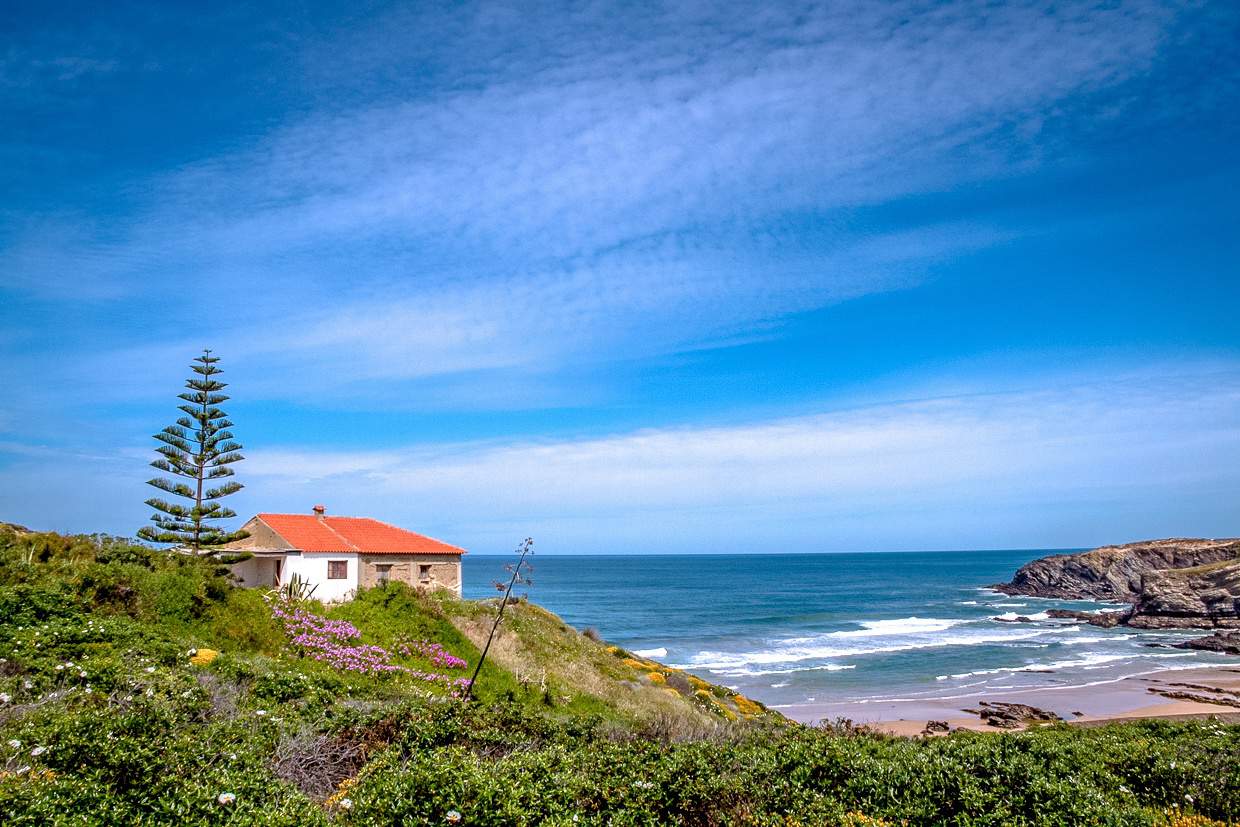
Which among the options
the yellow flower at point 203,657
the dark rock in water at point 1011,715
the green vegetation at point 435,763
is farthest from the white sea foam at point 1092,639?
the yellow flower at point 203,657

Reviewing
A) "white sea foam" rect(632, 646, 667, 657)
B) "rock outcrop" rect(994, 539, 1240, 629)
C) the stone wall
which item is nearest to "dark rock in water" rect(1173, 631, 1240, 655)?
"rock outcrop" rect(994, 539, 1240, 629)

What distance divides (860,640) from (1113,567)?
5637cm

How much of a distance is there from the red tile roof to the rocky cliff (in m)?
69.7

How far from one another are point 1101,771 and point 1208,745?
333 cm

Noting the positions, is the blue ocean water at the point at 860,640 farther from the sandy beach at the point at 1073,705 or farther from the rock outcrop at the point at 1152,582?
the rock outcrop at the point at 1152,582

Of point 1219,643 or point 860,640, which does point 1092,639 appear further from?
point 860,640

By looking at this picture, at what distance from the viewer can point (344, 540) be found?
24922 mm

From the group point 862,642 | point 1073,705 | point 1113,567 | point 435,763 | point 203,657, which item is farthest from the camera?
point 1113,567

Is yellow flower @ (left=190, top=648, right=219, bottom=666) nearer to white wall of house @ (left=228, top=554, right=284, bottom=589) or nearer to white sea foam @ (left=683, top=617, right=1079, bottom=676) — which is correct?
white wall of house @ (left=228, top=554, right=284, bottom=589)

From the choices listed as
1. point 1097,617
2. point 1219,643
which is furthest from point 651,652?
point 1097,617

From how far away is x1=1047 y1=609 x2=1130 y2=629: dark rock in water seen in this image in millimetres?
56750

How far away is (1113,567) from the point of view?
85688 mm

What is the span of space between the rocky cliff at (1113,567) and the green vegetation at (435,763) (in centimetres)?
7534

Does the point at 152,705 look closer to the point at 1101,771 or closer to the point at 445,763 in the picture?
the point at 445,763
